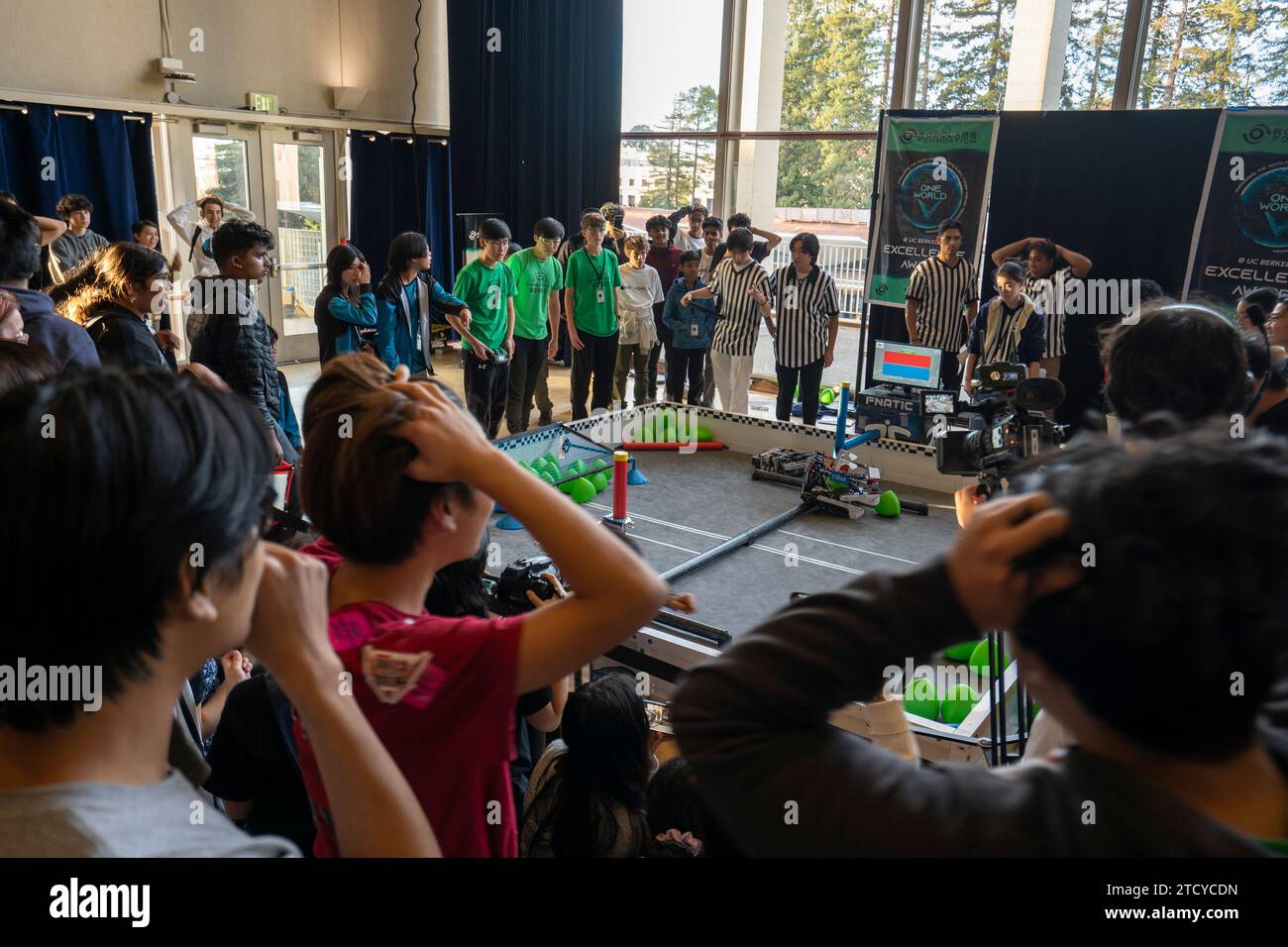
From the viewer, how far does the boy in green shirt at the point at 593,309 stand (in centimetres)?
681

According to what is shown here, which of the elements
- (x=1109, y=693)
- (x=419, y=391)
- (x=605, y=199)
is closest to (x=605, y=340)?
(x=605, y=199)

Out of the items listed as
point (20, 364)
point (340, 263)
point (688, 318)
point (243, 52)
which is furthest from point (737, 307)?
point (20, 364)

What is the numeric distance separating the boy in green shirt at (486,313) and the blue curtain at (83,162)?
3243 mm

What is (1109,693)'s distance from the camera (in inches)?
23.3

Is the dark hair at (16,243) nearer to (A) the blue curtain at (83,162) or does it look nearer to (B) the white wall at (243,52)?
(A) the blue curtain at (83,162)

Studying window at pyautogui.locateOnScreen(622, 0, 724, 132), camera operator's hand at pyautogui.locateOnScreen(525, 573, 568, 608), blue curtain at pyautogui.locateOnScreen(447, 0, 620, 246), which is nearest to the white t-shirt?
window at pyautogui.locateOnScreen(622, 0, 724, 132)

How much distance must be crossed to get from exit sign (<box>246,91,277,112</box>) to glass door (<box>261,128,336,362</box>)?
0.68 ft

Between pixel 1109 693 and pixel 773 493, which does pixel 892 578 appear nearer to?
pixel 1109 693

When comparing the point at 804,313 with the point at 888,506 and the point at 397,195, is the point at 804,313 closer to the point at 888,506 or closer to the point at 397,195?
the point at 888,506

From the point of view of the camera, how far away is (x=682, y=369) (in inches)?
273

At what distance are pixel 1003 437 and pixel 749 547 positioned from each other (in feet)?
5.54

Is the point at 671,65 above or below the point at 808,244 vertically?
above

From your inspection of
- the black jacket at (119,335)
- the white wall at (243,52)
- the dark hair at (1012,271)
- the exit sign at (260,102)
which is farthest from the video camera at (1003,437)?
the exit sign at (260,102)

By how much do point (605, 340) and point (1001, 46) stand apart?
353 centimetres
